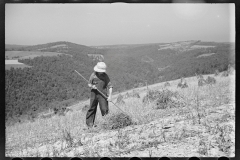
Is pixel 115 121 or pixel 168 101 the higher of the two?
pixel 168 101

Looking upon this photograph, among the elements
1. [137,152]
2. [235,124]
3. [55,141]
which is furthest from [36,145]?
[235,124]

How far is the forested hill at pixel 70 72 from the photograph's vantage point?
450 inches

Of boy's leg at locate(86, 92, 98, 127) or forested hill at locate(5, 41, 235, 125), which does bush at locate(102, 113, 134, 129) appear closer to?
boy's leg at locate(86, 92, 98, 127)

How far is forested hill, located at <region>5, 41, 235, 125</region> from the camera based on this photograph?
11.4 metres

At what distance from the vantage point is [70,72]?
13250 mm

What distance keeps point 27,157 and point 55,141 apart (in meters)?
1.20

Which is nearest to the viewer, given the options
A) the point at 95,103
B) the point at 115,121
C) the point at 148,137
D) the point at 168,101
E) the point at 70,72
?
the point at 148,137

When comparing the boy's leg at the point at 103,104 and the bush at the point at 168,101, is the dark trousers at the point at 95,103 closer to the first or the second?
the boy's leg at the point at 103,104

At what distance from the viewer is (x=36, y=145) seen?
23.4 ft

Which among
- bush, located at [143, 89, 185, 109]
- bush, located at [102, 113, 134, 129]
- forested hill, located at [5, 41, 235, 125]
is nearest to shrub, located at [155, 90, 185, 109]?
bush, located at [143, 89, 185, 109]

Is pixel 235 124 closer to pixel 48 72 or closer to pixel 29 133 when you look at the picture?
pixel 29 133

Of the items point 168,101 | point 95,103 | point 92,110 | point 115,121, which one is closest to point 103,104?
point 95,103

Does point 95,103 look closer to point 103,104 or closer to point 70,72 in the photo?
point 103,104

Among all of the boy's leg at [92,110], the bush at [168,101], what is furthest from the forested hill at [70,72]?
the boy's leg at [92,110]
